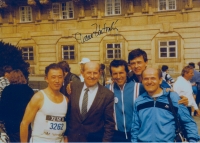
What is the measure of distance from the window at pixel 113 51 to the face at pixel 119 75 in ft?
56.4

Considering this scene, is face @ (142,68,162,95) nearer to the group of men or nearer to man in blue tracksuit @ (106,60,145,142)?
the group of men

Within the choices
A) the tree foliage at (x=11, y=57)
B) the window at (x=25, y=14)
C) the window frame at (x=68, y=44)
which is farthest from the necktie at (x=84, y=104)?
the window at (x=25, y=14)

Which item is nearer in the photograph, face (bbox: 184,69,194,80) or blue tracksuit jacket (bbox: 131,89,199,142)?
blue tracksuit jacket (bbox: 131,89,199,142)

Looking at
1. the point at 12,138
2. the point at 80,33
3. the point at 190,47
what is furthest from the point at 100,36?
the point at 12,138

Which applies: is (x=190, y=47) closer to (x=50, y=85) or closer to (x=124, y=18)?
(x=124, y=18)

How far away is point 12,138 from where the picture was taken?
385cm

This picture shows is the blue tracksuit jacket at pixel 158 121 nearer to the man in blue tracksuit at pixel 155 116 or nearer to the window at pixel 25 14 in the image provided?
the man in blue tracksuit at pixel 155 116

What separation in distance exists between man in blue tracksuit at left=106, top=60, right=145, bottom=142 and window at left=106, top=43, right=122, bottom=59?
17.2m

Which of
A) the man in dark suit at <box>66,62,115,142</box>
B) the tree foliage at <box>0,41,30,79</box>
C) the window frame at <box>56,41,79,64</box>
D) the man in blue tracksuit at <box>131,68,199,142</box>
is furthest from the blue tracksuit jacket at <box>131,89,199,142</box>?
the window frame at <box>56,41,79,64</box>

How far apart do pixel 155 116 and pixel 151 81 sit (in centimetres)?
39

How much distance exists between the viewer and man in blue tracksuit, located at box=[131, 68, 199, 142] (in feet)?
9.97

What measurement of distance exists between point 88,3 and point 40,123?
1884 centimetres
